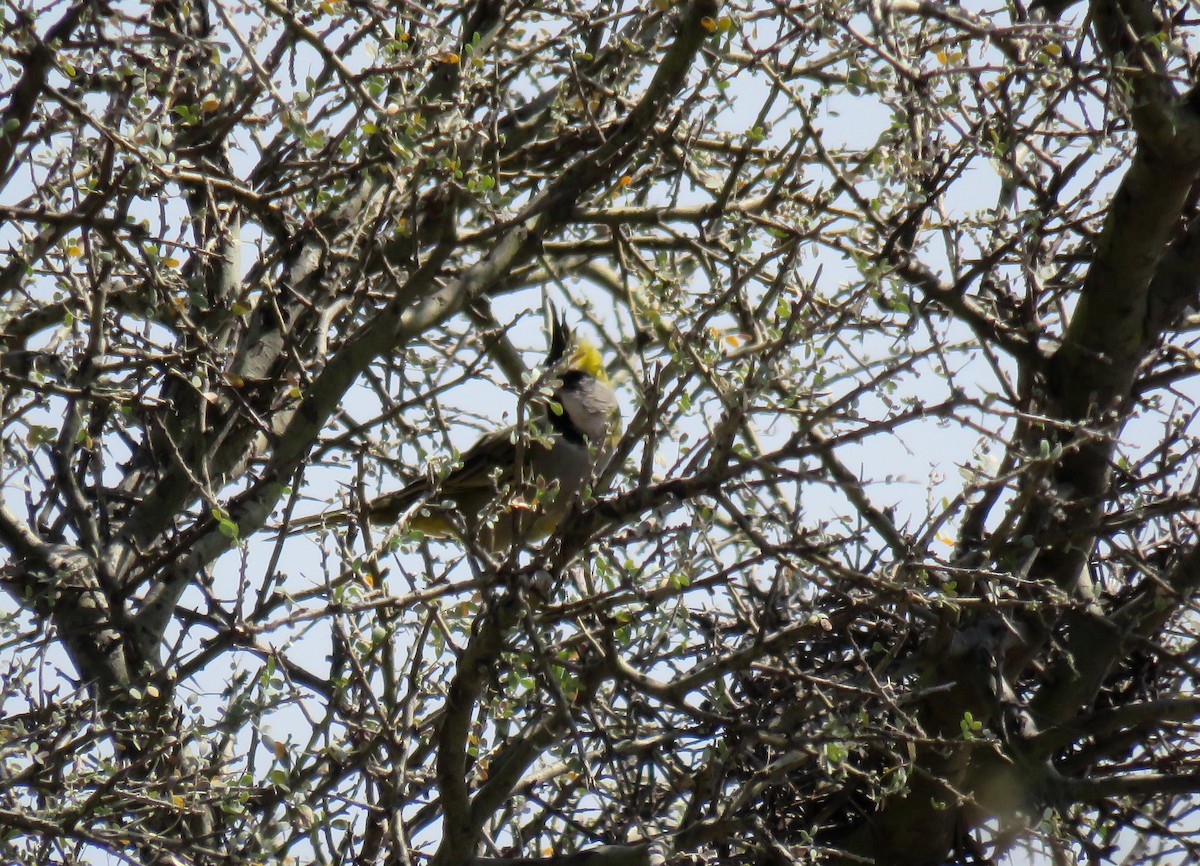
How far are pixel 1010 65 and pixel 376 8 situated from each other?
72.1 inches

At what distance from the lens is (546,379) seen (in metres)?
2.96

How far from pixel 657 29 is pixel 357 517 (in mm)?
2453

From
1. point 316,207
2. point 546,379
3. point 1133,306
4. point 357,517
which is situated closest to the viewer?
point 546,379

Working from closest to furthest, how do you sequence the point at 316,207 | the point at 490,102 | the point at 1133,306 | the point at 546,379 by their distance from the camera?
1. the point at 546,379
2. the point at 490,102
3. the point at 1133,306
4. the point at 316,207

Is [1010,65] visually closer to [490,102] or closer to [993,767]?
[490,102]

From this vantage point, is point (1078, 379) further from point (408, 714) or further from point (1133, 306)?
point (408, 714)

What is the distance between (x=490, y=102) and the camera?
3.82 m

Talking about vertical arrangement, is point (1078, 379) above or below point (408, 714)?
above

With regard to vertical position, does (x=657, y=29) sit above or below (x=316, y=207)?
above

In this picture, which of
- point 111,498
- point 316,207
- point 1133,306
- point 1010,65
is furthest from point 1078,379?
point 111,498

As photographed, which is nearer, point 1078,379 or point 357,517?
point 357,517

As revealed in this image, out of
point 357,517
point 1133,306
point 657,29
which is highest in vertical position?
point 657,29

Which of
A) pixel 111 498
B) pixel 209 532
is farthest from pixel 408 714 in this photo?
pixel 111 498

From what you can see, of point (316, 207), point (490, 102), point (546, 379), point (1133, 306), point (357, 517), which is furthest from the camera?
point (316, 207)
